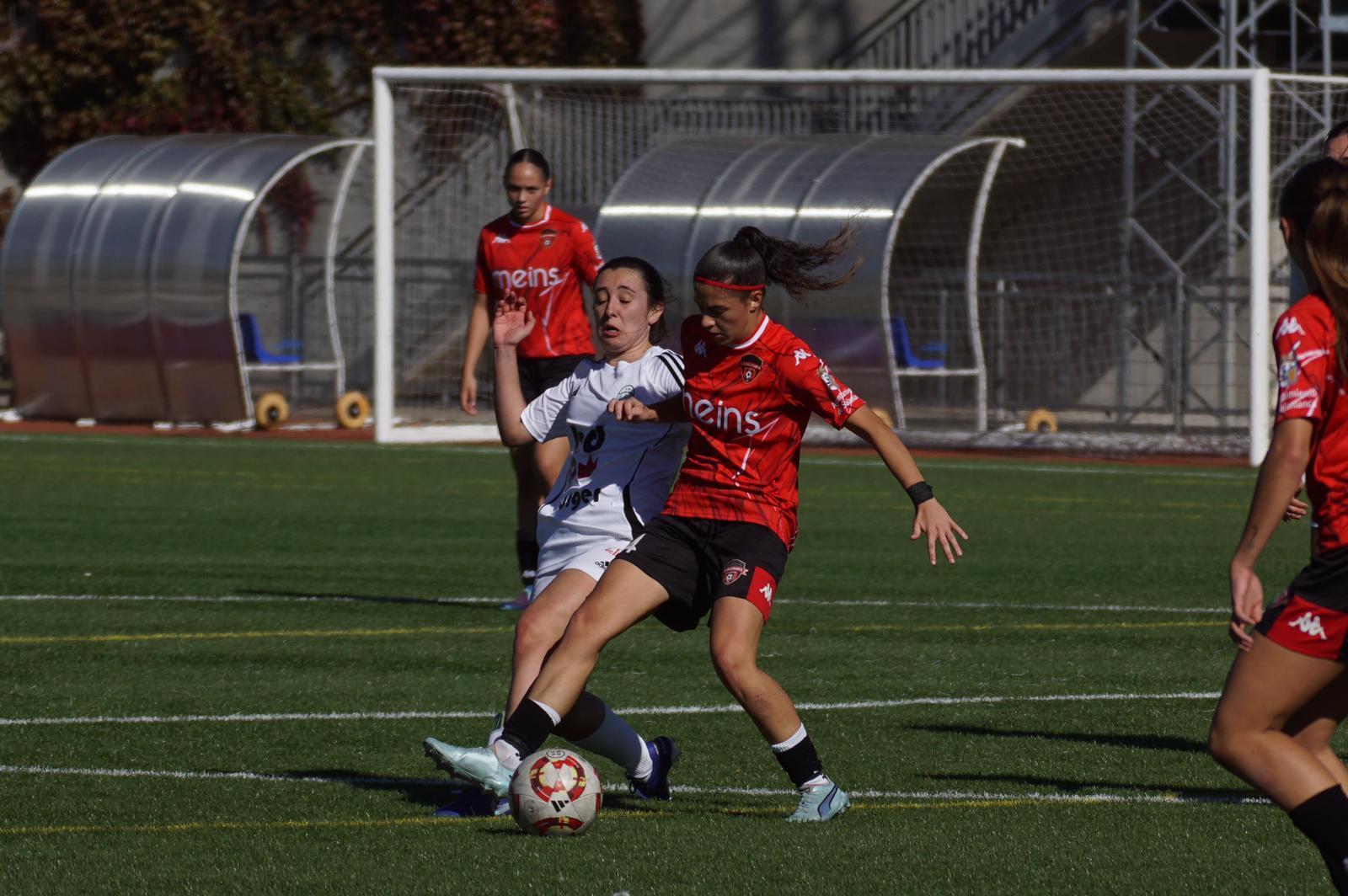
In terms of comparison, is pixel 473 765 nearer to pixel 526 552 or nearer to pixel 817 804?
pixel 817 804

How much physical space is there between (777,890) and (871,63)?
2648cm

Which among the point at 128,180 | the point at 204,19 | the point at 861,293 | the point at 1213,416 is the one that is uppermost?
the point at 204,19

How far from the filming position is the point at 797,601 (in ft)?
35.7

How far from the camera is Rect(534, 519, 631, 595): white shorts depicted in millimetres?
6398

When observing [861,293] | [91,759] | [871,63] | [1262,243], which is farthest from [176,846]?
[871,63]

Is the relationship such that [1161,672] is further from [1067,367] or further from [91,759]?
[1067,367]

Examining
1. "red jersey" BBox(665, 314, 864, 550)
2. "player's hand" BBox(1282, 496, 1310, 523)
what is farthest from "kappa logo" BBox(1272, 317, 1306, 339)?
"red jersey" BBox(665, 314, 864, 550)

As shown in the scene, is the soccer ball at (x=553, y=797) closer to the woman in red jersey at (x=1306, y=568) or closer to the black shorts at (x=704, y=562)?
the black shorts at (x=704, y=562)

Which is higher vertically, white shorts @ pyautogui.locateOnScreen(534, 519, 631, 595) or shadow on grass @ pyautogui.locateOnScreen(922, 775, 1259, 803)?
white shorts @ pyautogui.locateOnScreen(534, 519, 631, 595)

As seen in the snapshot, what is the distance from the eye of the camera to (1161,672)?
8656 mm

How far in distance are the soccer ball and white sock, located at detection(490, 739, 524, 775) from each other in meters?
0.07

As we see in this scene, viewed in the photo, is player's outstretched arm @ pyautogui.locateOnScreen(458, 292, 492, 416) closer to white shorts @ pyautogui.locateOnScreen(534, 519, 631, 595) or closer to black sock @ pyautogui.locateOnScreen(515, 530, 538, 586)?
black sock @ pyautogui.locateOnScreen(515, 530, 538, 586)

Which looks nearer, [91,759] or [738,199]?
[91,759]

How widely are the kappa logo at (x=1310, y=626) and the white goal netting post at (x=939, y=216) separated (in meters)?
16.1
